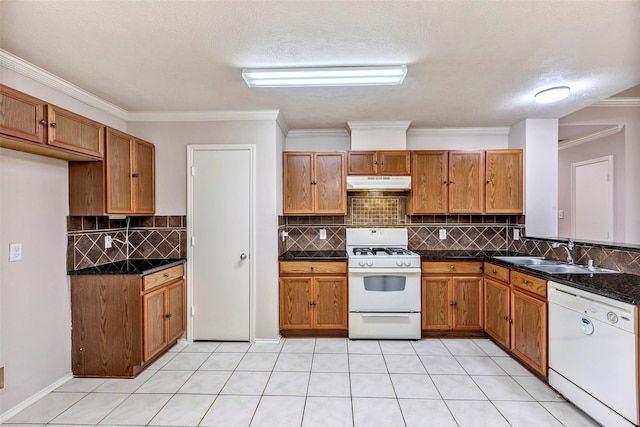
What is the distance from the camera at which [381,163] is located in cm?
334

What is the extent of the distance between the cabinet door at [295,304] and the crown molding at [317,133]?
181cm

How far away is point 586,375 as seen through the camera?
6.00 feet

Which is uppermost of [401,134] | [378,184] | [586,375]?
[401,134]

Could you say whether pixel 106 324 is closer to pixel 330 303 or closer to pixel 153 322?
pixel 153 322

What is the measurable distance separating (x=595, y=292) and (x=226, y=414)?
2.53 metres

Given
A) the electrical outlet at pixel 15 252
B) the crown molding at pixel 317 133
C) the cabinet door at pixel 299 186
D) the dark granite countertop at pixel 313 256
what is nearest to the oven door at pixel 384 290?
the dark granite countertop at pixel 313 256

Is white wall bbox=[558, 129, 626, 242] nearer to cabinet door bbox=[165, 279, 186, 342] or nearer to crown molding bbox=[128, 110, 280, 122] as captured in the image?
crown molding bbox=[128, 110, 280, 122]

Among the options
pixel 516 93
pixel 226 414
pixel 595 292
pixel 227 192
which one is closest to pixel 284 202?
pixel 227 192

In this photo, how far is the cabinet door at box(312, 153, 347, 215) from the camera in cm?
335

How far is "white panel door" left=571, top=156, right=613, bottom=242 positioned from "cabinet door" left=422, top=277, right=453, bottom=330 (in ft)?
9.29

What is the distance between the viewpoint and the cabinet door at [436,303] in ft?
10.1

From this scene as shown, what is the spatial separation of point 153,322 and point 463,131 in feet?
13.1

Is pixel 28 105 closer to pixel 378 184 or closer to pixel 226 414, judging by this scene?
pixel 226 414

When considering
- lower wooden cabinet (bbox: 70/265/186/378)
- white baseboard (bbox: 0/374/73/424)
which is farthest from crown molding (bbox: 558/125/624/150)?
white baseboard (bbox: 0/374/73/424)
